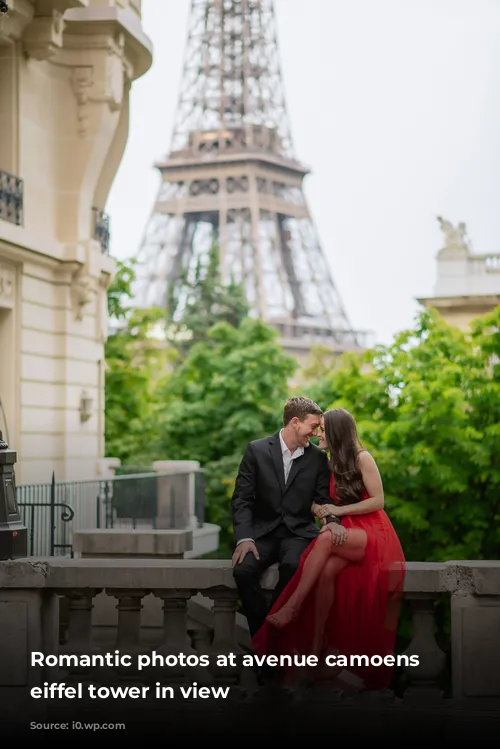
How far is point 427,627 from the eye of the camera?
7730 mm

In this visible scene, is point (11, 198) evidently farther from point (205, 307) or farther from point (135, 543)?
point (205, 307)

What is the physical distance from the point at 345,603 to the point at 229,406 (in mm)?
30513

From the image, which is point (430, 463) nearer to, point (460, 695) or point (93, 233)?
point (93, 233)

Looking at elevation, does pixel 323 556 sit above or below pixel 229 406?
below

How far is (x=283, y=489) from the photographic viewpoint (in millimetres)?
8188

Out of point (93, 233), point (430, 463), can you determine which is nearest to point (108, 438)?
point (430, 463)

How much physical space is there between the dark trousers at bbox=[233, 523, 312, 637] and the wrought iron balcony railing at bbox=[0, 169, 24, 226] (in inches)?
485

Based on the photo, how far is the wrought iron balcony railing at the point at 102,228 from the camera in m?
23.1

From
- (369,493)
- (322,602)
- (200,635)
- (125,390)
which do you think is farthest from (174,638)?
(125,390)

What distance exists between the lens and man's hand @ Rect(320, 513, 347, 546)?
25.2ft

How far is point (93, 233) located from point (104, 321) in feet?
5.89

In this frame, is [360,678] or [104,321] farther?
[104,321]

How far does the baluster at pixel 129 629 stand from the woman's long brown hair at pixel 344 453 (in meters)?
1.36

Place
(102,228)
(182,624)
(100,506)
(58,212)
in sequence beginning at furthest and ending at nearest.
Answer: (102,228)
(58,212)
(100,506)
(182,624)
